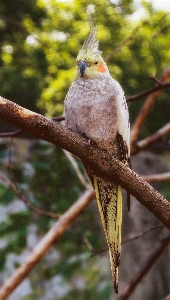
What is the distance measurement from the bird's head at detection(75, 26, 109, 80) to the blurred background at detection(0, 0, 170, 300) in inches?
46.3

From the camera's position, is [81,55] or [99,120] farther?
[81,55]


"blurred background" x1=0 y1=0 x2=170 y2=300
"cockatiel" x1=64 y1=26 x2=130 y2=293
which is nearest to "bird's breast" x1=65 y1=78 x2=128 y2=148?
"cockatiel" x1=64 y1=26 x2=130 y2=293

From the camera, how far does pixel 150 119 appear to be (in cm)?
404

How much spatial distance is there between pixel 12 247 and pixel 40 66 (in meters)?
2.44

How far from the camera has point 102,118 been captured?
152 cm

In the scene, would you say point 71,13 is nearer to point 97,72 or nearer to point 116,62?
point 116,62

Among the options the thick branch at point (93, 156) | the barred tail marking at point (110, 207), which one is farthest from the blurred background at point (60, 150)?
the thick branch at point (93, 156)

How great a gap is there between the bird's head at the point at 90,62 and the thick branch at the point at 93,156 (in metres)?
0.39

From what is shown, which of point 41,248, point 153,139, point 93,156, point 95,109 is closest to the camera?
point 93,156

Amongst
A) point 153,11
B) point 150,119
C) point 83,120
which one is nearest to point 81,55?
point 83,120

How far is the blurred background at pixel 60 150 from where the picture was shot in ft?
10.7

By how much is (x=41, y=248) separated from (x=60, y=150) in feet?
3.47

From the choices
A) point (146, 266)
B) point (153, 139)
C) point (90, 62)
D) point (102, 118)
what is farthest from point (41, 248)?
point (90, 62)

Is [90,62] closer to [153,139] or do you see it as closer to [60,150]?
[153,139]
